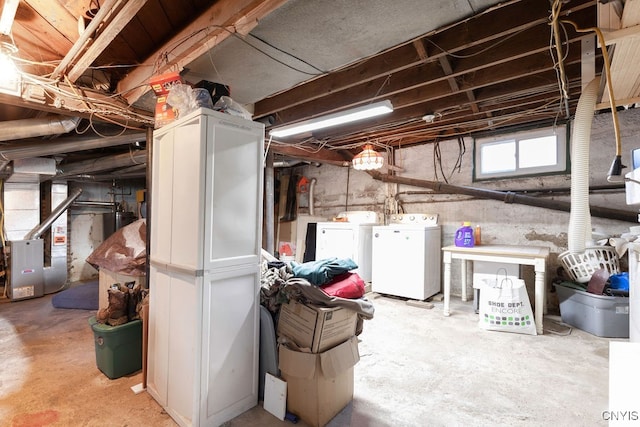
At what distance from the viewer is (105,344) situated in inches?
86.1

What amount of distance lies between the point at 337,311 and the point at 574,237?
1.36 metres

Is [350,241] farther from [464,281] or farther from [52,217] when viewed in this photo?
[52,217]

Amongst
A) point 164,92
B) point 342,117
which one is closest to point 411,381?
point 342,117

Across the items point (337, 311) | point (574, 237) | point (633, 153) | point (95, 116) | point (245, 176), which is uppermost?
point (95, 116)

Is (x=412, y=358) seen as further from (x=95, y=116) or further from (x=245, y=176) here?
(x=95, y=116)

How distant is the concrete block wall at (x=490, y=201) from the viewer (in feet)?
11.0

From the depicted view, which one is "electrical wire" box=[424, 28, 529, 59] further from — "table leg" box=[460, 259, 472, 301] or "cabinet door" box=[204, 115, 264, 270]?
"table leg" box=[460, 259, 472, 301]

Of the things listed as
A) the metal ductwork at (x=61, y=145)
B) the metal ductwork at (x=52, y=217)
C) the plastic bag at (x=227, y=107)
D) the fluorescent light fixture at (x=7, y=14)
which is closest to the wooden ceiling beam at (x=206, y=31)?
the plastic bag at (x=227, y=107)

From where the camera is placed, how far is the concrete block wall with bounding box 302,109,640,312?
3.34 meters

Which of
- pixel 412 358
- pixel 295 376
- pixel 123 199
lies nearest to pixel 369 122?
pixel 412 358

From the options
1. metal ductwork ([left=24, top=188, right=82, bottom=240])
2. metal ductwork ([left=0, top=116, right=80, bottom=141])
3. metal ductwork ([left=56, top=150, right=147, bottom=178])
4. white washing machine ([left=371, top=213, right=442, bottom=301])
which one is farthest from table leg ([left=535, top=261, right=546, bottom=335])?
metal ductwork ([left=24, top=188, right=82, bottom=240])

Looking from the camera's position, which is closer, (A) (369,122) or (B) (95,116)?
(B) (95,116)

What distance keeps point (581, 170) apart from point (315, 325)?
1.66 metres

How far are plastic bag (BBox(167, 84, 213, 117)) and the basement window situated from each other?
3790 millimetres
